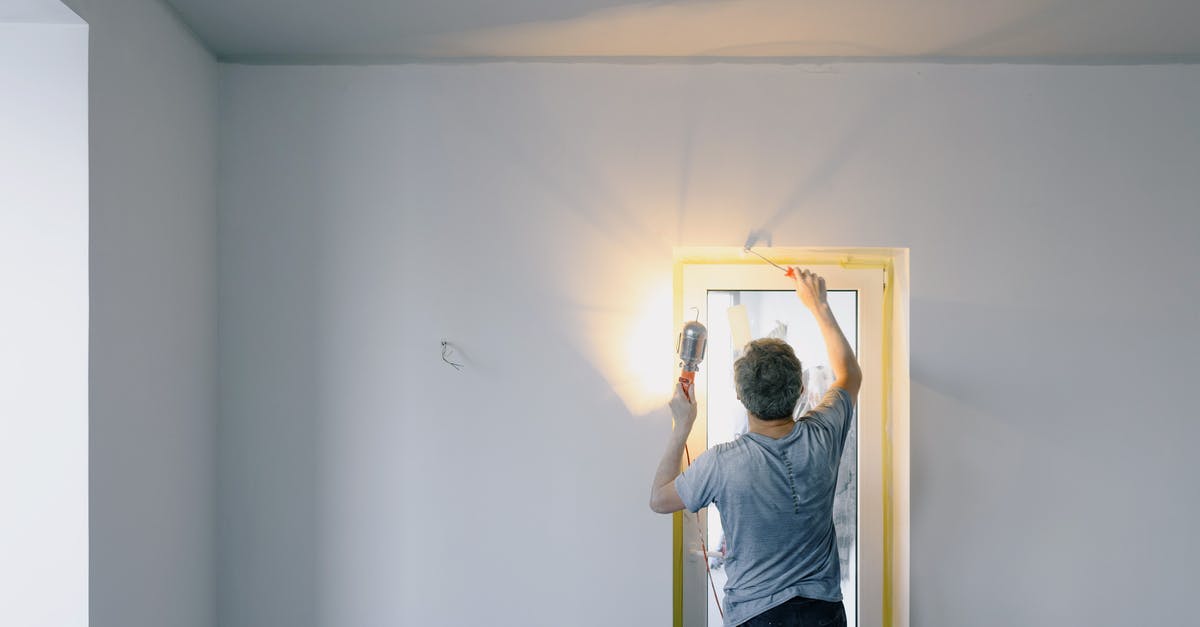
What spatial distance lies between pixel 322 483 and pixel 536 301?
0.82 meters

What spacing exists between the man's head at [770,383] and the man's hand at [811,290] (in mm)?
334

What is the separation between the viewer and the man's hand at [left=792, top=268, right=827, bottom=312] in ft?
6.87

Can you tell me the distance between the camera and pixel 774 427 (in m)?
1.79

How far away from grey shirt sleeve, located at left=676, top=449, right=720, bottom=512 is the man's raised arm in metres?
0.42

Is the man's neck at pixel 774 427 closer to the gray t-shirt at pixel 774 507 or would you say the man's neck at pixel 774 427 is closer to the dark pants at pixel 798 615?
the gray t-shirt at pixel 774 507

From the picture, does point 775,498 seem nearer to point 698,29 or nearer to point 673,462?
point 673,462

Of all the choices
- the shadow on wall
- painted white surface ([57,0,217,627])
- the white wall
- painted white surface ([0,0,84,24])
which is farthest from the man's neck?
painted white surface ([0,0,84,24])

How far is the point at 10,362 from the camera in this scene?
1579 mm

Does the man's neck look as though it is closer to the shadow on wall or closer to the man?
the man

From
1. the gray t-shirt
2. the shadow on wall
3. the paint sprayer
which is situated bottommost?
the gray t-shirt

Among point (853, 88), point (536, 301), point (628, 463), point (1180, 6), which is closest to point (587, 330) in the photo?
point (536, 301)

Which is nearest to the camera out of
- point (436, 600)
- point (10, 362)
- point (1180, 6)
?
point (10, 362)

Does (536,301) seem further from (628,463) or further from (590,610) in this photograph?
(590,610)

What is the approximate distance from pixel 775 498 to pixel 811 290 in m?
0.63
